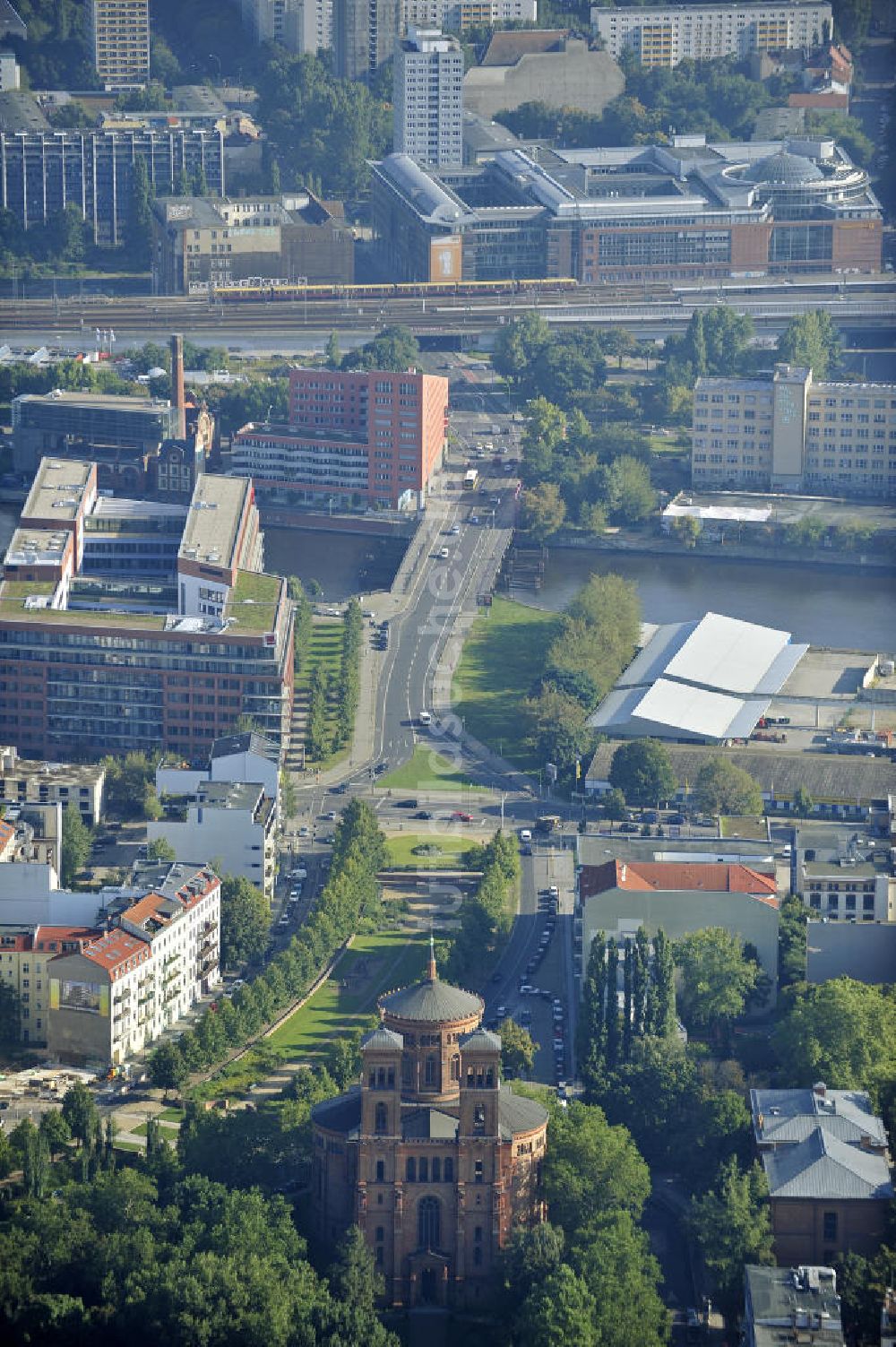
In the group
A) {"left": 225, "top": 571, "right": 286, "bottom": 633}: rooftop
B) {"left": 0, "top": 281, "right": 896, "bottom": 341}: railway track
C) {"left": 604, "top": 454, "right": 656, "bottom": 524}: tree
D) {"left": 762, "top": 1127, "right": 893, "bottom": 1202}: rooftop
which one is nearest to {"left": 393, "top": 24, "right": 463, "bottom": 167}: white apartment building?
{"left": 0, "top": 281, "right": 896, "bottom": 341}: railway track

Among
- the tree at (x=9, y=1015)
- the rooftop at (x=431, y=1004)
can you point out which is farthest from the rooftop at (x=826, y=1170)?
the tree at (x=9, y=1015)

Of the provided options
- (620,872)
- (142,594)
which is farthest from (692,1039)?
(142,594)

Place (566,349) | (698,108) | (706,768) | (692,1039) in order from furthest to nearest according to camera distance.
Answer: (698,108) → (566,349) → (706,768) → (692,1039)

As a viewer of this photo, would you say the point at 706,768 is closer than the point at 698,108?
Yes

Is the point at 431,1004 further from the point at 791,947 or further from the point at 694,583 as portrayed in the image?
the point at 694,583

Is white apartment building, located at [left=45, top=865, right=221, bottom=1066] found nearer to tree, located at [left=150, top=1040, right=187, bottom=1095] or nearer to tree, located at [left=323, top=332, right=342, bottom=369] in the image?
tree, located at [left=150, top=1040, right=187, bottom=1095]

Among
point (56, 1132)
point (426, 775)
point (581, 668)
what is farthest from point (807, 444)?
point (56, 1132)

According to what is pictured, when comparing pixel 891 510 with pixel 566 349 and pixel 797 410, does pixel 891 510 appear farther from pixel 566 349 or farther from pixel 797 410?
pixel 566 349
